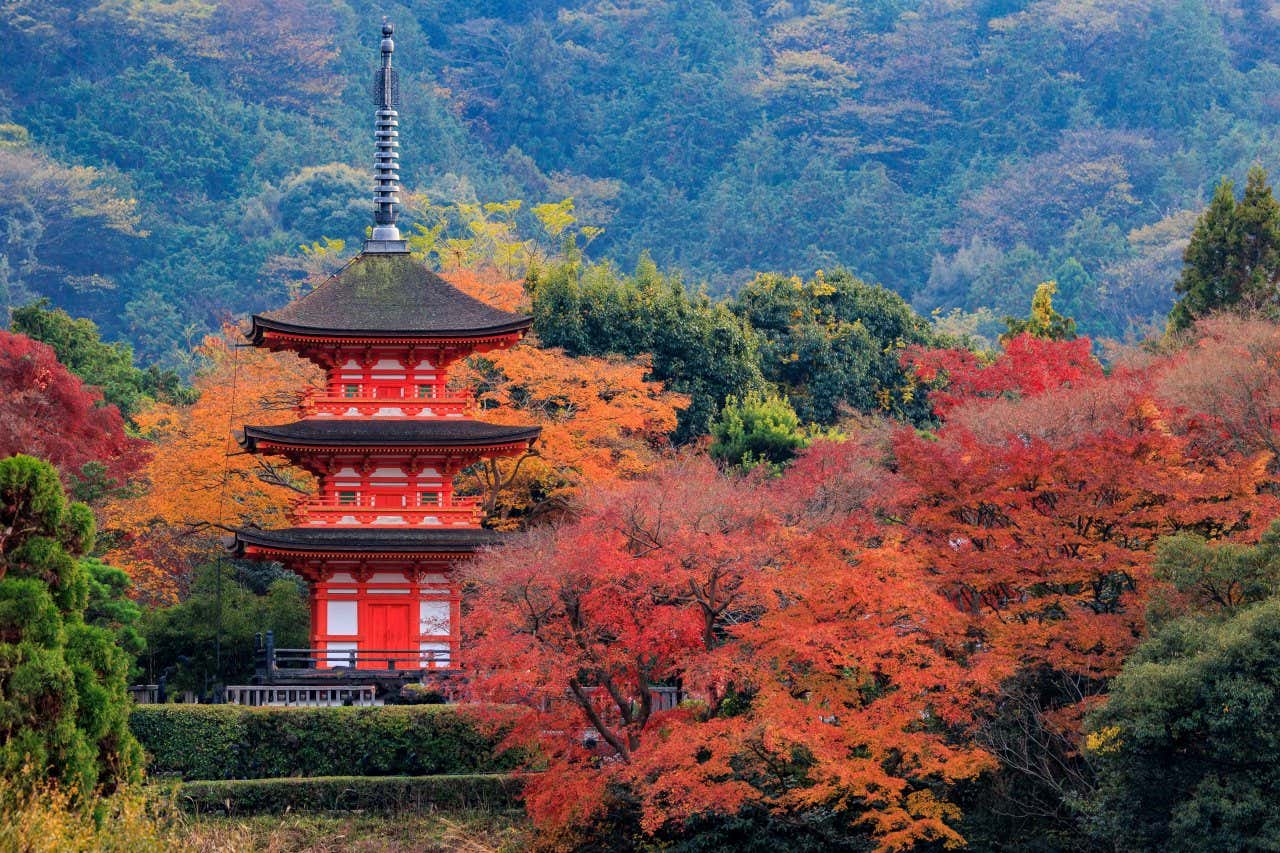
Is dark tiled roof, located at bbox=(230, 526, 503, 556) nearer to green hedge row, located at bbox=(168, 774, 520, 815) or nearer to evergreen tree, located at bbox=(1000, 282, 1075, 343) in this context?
green hedge row, located at bbox=(168, 774, 520, 815)

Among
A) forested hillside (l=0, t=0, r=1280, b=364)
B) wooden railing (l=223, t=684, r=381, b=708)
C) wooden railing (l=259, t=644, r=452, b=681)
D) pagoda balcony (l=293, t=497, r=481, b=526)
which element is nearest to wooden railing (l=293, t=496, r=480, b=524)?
pagoda balcony (l=293, t=497, r=481, b=526)

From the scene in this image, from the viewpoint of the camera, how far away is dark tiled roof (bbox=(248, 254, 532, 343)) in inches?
1560

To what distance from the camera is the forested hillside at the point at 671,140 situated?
85938 millimetres

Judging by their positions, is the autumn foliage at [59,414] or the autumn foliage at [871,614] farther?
the autumn foliage at [59,414]

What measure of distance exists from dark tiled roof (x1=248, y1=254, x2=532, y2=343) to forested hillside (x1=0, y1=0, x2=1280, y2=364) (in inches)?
1549

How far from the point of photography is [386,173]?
4247 cm

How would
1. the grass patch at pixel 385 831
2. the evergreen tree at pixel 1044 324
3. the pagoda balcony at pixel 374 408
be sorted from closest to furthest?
the grass patch at pixel 385 831, the pagoda balcony at pixel 374 408, the evergreen tree at pixel 1044 324

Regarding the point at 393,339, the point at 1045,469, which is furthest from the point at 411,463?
the point at 1045,469

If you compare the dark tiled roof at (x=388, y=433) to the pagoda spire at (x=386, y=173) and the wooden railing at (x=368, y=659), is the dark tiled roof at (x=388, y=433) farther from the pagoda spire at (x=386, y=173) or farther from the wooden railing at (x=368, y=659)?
the wooden railing at (x=368, y=659)

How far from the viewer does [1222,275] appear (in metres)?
49.1

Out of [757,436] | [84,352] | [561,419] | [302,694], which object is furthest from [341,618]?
[84,352]

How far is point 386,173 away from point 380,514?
285 inches

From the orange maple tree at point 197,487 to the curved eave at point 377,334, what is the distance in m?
3.27

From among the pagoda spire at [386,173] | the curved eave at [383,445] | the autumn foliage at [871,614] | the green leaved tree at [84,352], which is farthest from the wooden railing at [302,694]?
the green leaved tree at [84,352]
